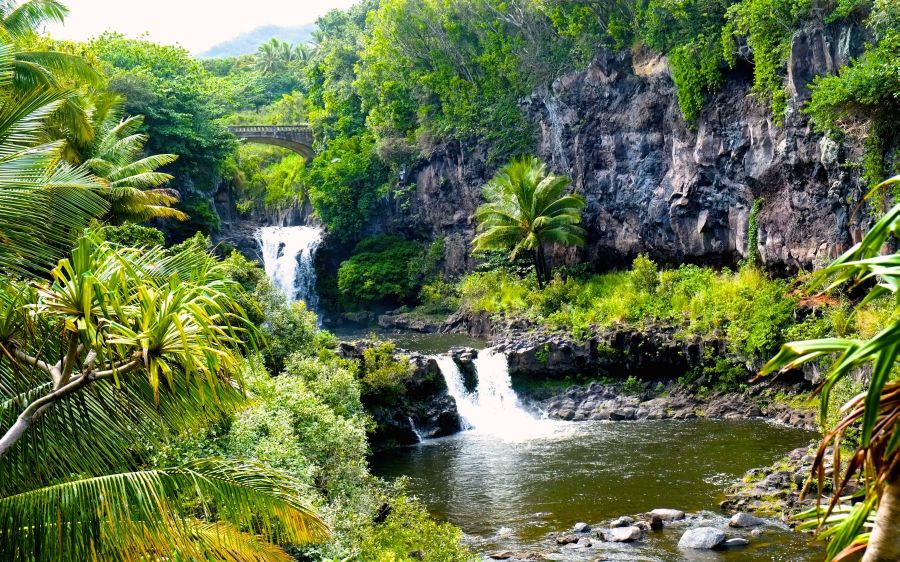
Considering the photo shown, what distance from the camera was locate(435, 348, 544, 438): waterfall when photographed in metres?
24.9

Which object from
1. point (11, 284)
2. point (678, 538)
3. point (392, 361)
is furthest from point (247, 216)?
point (11, 284)

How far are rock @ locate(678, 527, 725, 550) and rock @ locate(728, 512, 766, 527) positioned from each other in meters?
0.59

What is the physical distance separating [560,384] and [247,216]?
32.6 m

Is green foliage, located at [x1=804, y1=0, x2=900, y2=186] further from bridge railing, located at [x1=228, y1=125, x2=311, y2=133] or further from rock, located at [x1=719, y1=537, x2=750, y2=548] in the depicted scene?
bridge railing, located at [x1=228, y1=125, x2=311, y2=133]

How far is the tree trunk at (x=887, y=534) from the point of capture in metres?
2.47

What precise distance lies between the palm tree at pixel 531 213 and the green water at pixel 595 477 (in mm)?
A: 11198

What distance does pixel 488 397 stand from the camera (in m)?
26.0

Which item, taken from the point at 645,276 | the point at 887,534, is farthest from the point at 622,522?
the point at 645,276

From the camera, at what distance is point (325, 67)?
52.2 m

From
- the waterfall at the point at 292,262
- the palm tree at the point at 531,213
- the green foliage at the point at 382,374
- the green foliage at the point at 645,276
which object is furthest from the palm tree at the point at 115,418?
the waterfall at the point at 292,262

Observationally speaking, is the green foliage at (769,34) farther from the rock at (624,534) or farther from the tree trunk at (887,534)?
the tree trunk at (887,534)

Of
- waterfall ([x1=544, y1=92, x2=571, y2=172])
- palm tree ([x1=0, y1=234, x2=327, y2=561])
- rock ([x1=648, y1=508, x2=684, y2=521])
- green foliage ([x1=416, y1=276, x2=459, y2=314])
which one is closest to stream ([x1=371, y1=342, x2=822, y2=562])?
rock ([x1=648, y1=508, x2=684, y2=521])

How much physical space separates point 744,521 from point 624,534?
2254mm

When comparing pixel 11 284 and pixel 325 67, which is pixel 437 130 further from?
pixel 11 284
